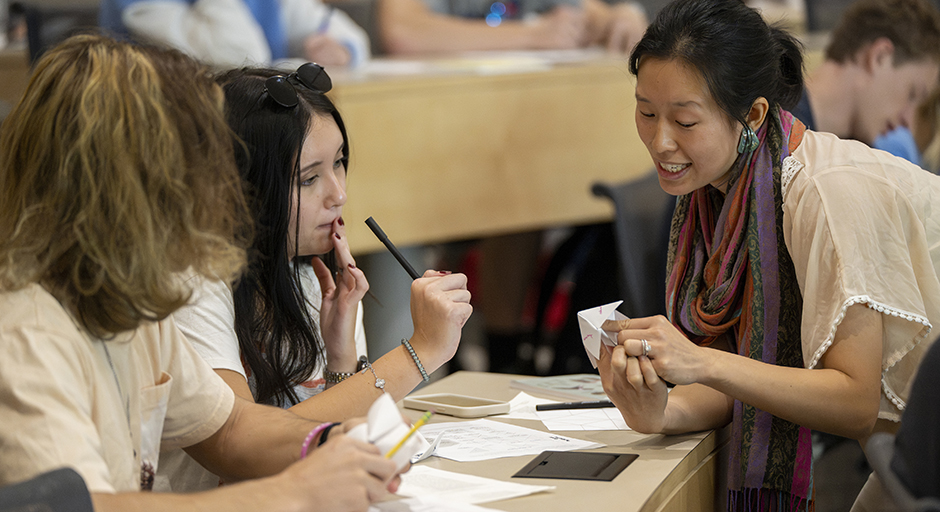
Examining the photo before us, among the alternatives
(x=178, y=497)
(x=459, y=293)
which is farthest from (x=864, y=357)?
(x=178, y=497)

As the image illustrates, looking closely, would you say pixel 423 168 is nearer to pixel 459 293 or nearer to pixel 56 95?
pixel 459 293

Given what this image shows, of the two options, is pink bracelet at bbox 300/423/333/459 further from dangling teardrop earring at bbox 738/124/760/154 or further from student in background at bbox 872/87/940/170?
student in background at bbox 872/87/940/170

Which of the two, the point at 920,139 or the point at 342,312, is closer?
the point at 342,312

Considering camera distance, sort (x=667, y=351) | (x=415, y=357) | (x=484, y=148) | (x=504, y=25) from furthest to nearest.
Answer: (x=504, y=25)
(x=484, y=148)
(x=415, y=357)
(x=667, y=351)

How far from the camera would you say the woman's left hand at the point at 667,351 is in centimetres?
120

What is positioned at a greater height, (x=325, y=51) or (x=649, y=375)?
(x=325, y=51)

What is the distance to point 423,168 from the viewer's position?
9.33 ft

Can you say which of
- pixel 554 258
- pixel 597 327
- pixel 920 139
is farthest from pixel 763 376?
pixel 554 258

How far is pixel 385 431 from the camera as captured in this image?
0.92 metres

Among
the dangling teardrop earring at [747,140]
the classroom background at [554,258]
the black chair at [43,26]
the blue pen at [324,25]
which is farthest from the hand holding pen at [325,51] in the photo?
the dangling teardrop earring at [747,140]

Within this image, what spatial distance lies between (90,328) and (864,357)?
991 mm

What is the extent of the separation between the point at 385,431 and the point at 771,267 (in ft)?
2.35

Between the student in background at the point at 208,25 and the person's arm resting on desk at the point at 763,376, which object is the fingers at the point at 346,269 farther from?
the student in background at the point at 208,25

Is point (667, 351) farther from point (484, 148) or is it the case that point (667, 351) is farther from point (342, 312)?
point (484, 148)
